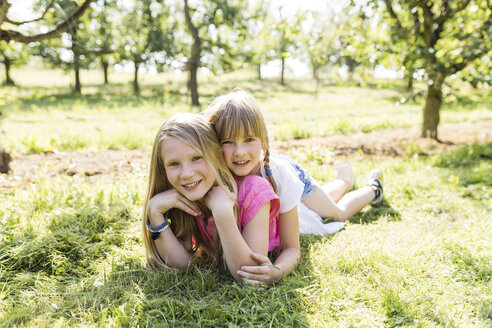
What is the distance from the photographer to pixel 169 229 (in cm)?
224

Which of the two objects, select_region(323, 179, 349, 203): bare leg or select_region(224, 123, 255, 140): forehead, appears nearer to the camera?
select_region(224, 123, 255, 140): forehead

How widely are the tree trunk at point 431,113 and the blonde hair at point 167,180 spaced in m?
6.05

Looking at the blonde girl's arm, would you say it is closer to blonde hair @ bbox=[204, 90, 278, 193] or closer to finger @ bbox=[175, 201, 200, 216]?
finger @ bbox=[175, 201, 200, 216]

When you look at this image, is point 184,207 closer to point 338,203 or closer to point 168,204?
point 168,204

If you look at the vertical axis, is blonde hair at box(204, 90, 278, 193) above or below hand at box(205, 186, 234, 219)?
Answer: above

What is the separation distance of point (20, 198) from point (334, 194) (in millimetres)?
3052

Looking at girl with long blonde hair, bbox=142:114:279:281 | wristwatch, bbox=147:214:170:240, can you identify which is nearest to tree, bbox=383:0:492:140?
girl with long blonde hair, bbox=142:114:279:281

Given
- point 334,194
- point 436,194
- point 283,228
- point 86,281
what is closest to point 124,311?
point 86,281

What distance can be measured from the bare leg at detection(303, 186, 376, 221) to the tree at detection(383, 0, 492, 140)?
281 cm

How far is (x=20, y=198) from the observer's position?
3.15m

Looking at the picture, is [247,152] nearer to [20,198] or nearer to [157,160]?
[157,160]

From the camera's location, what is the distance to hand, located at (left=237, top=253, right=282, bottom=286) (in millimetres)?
2045

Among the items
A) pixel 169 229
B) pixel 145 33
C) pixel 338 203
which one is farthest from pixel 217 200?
pixel 145 33

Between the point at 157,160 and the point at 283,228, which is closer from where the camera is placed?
the point at 157,160
